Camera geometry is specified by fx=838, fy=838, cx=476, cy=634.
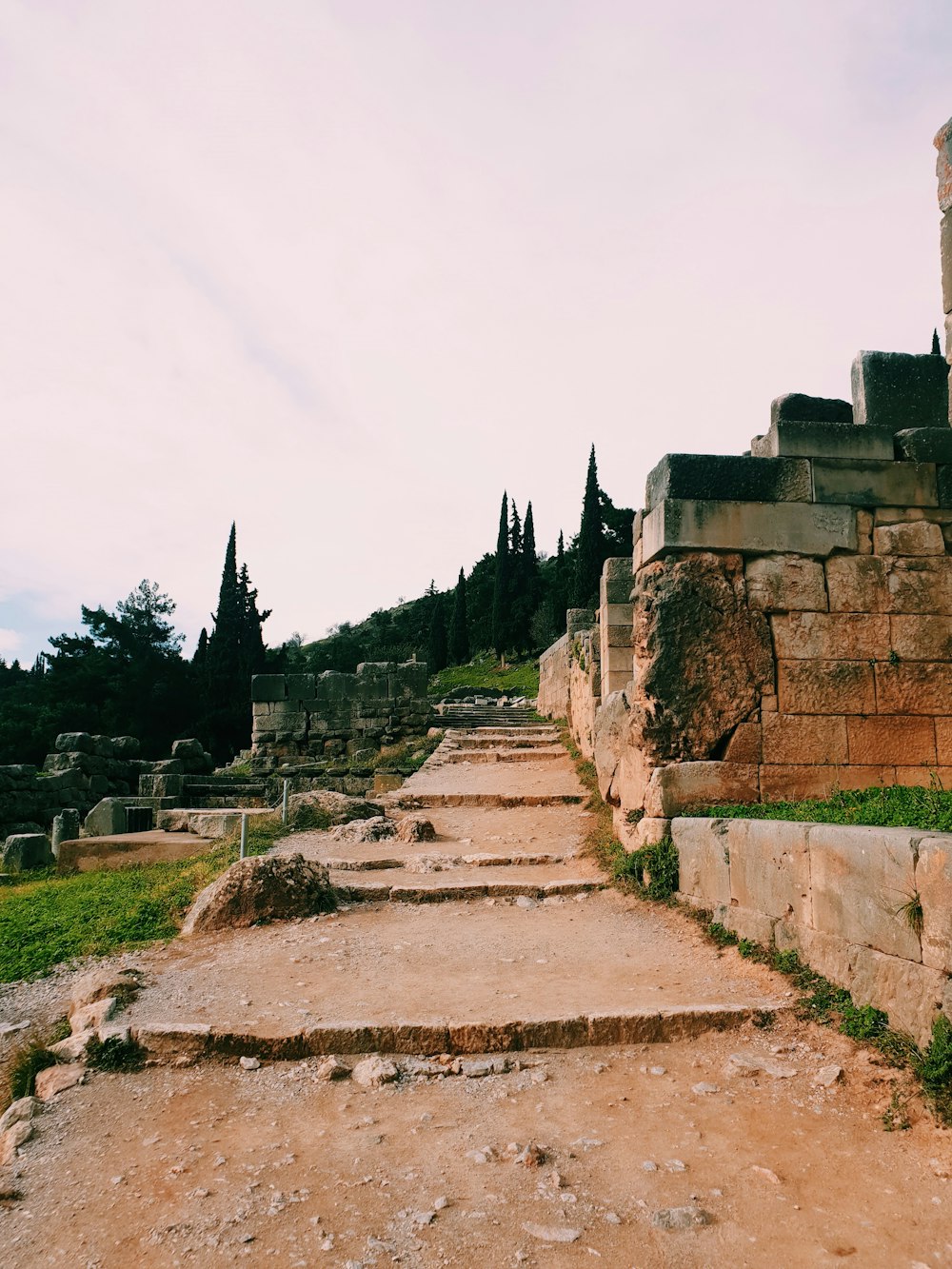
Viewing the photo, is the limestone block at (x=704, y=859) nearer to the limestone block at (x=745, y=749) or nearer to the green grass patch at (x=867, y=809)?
the green grass patch at (x=867, y=809)

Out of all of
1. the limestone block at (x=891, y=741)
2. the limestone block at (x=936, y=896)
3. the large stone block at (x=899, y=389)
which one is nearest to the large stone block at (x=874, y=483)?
the large stone block at (x=899, y=389)

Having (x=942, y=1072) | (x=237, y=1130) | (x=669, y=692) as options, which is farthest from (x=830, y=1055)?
(x=669, y=692)

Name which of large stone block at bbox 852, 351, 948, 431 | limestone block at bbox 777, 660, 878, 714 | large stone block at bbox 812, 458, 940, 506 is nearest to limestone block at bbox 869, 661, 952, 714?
limestone block at bbox 777, 660, 878, 714

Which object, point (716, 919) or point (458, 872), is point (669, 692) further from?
point (458, 872)

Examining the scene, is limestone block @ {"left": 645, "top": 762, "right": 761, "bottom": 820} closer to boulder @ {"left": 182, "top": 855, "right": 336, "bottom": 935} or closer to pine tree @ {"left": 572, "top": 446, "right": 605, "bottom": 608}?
boulder @ {"left": 182, "top": 855, "right": 336, "bottom": 935}

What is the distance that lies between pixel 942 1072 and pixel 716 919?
7.12 feet

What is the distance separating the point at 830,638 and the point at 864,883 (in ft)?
9.91

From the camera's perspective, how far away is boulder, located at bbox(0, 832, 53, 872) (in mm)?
10820

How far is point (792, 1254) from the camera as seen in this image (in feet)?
7.79

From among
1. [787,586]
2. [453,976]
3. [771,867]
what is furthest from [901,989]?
[787,586]

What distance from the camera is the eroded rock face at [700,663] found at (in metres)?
6.35

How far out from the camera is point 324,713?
16.3 metres

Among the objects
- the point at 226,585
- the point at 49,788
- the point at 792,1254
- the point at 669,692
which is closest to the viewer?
the point at 792,1254

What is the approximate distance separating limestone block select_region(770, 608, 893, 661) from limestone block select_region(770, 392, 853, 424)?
163 cm
